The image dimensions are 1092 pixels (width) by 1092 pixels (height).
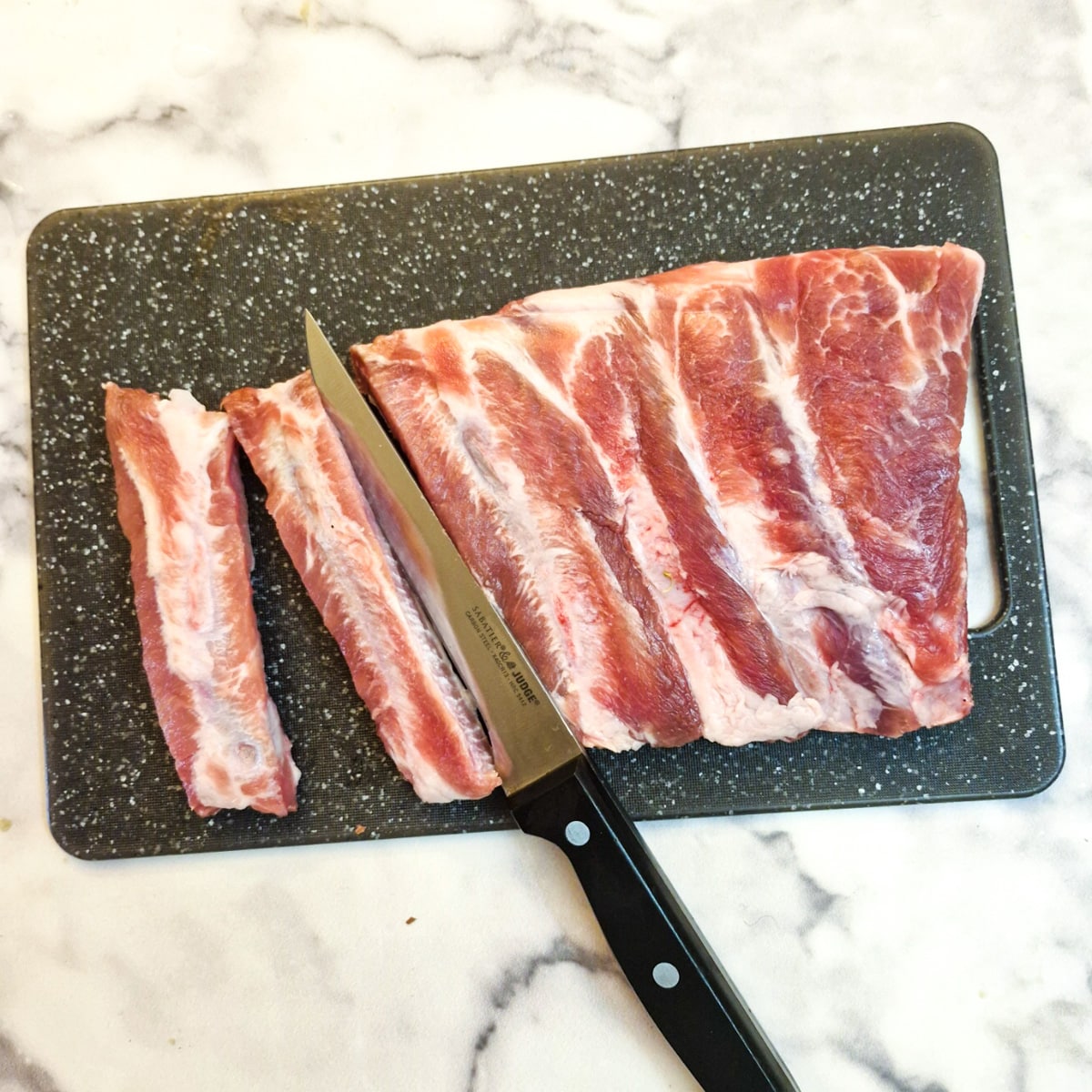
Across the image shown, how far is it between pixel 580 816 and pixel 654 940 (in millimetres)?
313

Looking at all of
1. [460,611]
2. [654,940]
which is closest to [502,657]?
[460,611]

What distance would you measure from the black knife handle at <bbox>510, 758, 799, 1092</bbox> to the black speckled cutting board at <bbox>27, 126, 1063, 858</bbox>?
0.21 m

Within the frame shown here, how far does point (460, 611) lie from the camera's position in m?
1.93

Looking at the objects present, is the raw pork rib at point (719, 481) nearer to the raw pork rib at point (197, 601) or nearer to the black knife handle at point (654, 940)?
the black knife handle at point (654, 940)

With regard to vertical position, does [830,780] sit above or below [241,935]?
above

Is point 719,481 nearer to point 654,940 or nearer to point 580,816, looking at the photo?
point 580,816

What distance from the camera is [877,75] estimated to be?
2227 mm

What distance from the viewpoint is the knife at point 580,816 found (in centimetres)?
187

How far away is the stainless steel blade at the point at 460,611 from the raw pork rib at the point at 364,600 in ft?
0.16

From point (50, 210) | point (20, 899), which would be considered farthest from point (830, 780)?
point (50, 210)

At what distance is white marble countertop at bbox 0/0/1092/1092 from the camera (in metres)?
2.11

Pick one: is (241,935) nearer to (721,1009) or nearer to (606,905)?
(606,905)

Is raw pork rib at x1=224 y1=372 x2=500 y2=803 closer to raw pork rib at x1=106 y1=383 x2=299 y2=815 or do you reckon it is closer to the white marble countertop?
raw pork rib at x1=106 y1=383 x2=299 y2=815

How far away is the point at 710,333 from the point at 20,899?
2.16m
